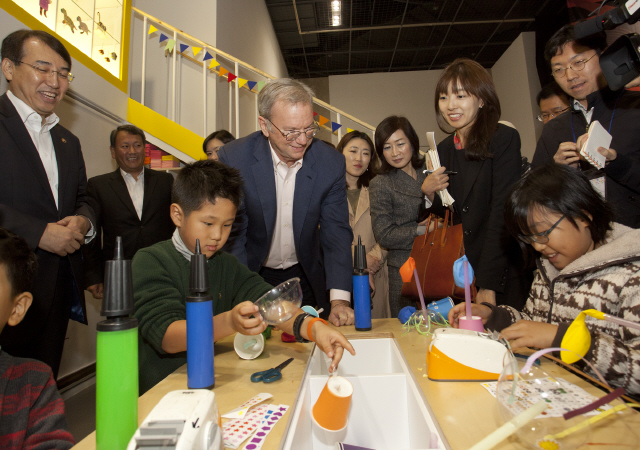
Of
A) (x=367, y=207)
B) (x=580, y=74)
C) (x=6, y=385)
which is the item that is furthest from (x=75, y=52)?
(x=580, y=74)

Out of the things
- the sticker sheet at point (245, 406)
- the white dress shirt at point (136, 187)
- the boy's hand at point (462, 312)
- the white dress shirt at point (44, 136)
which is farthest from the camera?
the white dress shirt at point (136, 187)

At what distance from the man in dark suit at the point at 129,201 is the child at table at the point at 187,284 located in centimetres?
153

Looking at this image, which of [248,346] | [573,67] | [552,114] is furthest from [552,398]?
[552,114]

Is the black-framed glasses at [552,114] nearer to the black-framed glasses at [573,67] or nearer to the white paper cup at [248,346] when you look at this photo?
the black-framed glasses at [573,67]

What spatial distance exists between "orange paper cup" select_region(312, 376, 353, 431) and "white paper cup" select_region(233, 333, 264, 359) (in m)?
0.33

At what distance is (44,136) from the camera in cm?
196

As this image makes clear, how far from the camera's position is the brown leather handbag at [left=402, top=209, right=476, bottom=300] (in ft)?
4.86

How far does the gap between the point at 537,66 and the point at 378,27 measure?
2.41m

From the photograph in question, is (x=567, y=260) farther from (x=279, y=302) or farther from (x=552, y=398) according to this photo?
(x=279, y=302)

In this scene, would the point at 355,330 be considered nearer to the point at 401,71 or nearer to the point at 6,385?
the point at 6,385

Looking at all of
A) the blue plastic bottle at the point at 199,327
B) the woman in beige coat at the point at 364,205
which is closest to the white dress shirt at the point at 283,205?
the woman in beige coat at the point at 364,205

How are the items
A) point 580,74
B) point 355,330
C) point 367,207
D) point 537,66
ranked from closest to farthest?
1. point 355,330
2. point 580,74
3. point 367,207
4. point 537,66

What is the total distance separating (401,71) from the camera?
312 inches

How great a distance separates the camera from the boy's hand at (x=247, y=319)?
0.84 meters
